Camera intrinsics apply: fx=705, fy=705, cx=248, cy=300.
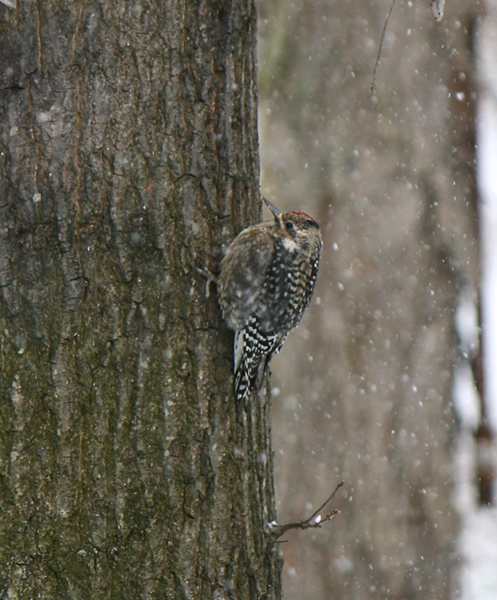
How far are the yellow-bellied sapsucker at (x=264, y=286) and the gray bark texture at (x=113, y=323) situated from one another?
0.19 m

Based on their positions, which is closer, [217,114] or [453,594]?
[217,114]

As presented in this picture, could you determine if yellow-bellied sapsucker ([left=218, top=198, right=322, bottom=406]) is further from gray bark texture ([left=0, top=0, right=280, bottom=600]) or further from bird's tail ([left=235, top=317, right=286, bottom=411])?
gray bark texture ([left=0, top=0, right=280, bottom=600])

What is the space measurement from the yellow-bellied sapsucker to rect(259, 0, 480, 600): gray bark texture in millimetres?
1841

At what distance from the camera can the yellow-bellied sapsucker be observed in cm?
271

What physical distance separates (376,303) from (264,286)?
2.21 meters

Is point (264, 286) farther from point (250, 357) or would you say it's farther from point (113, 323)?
point (113, 323)

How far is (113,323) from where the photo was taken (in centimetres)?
240

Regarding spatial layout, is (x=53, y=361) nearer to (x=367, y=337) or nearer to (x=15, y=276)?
(x=15, y=276)

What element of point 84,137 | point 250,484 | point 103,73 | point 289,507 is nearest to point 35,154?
point 84,137

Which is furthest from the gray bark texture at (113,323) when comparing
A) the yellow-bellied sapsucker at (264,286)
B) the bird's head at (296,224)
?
the bird's head at (296,224)

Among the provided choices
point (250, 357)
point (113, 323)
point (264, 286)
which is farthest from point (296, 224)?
point (113, 323)

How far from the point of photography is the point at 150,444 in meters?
2.39

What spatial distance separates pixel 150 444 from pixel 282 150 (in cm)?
384

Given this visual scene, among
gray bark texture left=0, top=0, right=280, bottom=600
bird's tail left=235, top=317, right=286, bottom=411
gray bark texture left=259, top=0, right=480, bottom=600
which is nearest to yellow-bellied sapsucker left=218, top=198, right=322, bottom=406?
bird's tail left=235, top=317, right=286, bottom=411
